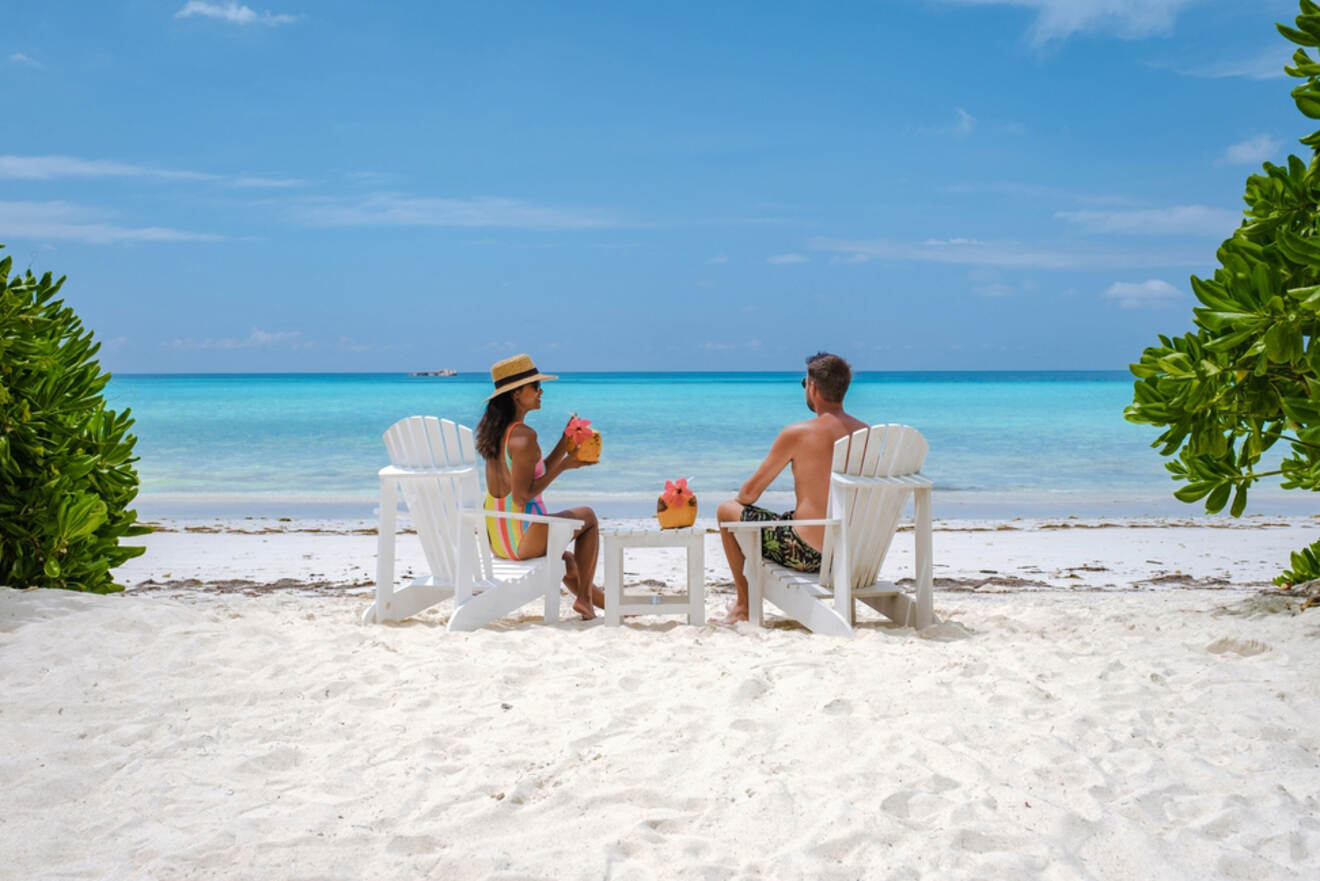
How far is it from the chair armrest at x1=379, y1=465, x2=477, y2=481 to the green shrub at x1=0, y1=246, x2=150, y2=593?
1.26 metres

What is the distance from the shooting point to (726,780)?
269cm

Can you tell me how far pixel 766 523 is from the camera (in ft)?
15.2

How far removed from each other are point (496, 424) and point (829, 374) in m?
1.55

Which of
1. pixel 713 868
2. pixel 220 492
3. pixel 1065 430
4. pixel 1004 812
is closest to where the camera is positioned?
pixel 713 868

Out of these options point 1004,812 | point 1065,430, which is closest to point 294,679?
point 1004,812

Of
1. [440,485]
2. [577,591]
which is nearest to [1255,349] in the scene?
[577,591]

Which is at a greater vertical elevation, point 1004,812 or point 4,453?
point 4,453

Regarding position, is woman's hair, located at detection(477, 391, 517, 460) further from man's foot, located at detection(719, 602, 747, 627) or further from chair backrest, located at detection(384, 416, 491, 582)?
man's foot, located at detection(719, 602, 747, 627)

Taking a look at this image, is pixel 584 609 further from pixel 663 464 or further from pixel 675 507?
pixel 663 464

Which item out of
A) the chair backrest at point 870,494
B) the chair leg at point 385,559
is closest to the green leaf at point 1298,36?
the chair backrest at point 870,494

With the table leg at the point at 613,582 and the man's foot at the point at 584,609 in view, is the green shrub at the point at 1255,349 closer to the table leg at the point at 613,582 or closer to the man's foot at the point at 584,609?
the table leg at the point at 613,582

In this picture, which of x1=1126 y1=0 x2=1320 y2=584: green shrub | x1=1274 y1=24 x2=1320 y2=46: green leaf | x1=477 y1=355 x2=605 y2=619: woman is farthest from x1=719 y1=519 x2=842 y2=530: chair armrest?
x1=1274 y1=24 x2=1320 y2=46: green leaf

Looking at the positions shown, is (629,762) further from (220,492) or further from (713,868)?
(220,492)

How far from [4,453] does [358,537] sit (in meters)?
4.38
